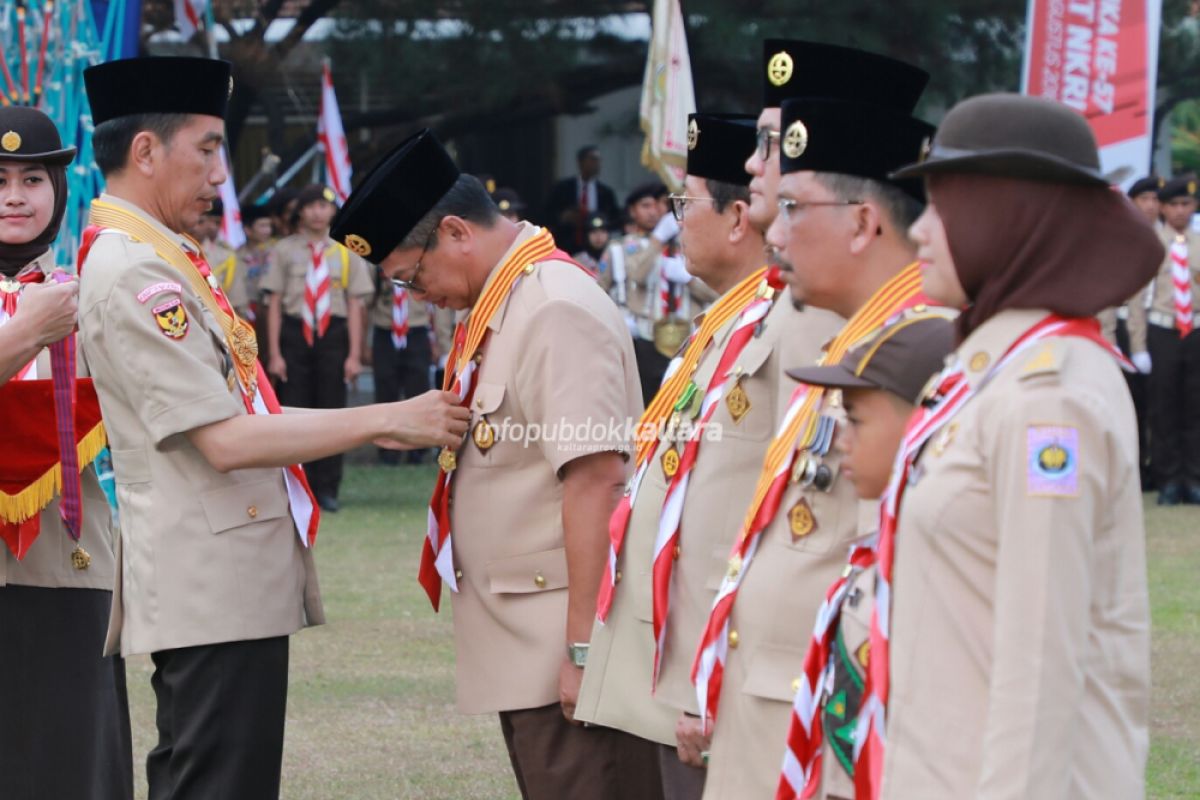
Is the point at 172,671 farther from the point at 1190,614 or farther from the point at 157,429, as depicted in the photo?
the point at 1190,614

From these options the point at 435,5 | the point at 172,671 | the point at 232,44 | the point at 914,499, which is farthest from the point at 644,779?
the point at 232,44

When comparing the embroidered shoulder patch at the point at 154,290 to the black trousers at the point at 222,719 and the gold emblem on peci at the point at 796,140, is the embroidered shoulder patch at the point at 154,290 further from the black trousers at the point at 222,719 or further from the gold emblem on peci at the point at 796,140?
the gold emblem on peci at the point at 796,140

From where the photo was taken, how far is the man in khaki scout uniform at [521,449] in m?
3.92

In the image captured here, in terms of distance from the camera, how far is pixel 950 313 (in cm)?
294

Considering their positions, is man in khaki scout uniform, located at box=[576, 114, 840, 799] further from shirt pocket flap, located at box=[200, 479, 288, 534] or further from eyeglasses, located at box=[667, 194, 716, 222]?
shirt pocket flap, located at box=[200, 479, 288, 534]

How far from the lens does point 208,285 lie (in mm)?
4230

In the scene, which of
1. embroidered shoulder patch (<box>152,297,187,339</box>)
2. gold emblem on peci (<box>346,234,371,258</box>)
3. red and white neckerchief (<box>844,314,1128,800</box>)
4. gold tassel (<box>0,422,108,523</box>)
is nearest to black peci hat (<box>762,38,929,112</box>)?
red and white neckerchief (<box>844,314,1128,800</box>)

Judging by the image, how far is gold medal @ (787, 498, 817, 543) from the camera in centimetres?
309

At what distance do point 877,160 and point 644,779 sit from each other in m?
1.56

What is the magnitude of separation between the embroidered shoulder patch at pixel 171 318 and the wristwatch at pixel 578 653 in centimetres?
108

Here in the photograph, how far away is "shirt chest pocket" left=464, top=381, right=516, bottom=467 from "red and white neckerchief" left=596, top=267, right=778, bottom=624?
0.94 ft

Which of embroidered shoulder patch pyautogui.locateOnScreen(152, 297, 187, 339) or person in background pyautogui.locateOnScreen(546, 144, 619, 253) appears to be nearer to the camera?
embroidered shoulder patch pyautogui.locateOnScreen(152, 297, 187, 339)

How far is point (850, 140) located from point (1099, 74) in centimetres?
988

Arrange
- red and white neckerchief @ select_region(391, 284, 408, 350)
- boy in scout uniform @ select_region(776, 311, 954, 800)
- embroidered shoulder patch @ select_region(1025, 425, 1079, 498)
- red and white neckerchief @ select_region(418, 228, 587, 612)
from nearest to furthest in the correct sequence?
embroidered shoulder patch @ select_region(1025, 425, 1079, 498)
boy in scout uniform @ select_region(776, 311, 954, 800)
red and white neckerchief @ select_region(418, 228, 587, 612)
red and white neckerchief @ select_region(391, 284, 408, 350)
